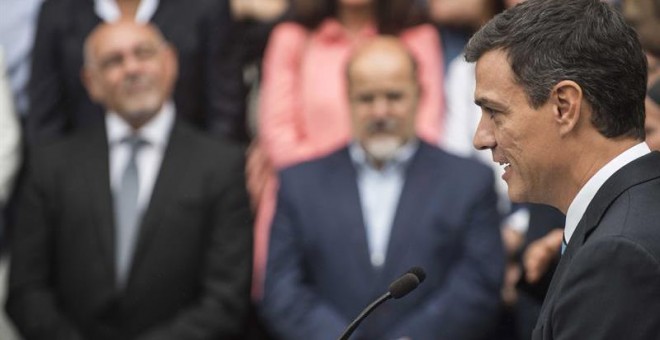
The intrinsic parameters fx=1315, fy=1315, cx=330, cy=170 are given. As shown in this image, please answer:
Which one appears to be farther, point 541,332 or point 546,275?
point 546,275

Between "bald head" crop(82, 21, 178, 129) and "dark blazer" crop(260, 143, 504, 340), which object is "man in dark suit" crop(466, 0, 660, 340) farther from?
"bald head" crop(82, 21, 178, 129)

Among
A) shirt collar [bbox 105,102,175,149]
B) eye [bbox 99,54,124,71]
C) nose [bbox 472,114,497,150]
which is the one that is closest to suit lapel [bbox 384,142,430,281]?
shirt collar [bbox 105,102,175,149]

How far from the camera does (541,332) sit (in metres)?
2.36

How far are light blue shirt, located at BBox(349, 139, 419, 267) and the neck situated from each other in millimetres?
625

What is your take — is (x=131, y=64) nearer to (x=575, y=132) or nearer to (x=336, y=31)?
(x=336, y=31)

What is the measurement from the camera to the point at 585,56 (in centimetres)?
238

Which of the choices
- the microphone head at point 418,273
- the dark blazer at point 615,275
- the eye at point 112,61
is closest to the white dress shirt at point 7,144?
the eye at point 112,61

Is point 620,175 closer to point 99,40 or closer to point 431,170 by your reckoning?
point 431,170

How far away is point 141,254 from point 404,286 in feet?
7.29

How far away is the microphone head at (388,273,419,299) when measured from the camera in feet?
8.50

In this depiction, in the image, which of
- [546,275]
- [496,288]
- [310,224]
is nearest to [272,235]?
[310,224]

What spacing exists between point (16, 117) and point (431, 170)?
5.42 ft

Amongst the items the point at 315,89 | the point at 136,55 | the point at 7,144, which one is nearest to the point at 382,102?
the point at 315,89

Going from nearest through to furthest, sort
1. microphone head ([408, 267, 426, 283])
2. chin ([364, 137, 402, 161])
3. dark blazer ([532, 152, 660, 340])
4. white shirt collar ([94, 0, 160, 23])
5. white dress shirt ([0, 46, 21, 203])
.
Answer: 1. dark blazer ([532, 152, 660, 340])
2. microphone head ([408, 267, 426, 283])
3. chin ([364, 137, 402, 161])
4. white dress shirt ([0, 46, 21, 203])
5. white shirt collar ([94, 0, 160, 23])
